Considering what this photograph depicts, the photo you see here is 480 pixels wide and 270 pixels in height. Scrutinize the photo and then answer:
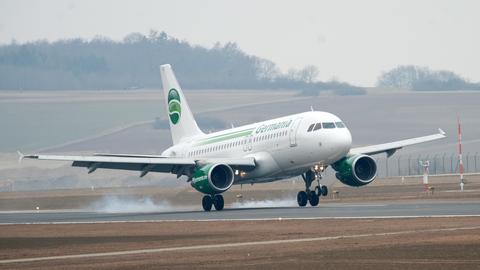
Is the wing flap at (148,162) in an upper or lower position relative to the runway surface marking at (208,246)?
upper

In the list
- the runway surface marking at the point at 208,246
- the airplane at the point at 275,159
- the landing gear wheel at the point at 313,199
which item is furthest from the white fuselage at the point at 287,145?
the runway surface marking at the point at 208,246

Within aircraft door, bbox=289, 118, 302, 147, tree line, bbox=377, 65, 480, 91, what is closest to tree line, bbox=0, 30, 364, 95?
tree line, bbox=377, 65, 480, 91

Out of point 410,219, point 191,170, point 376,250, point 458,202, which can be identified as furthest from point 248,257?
point 191,170

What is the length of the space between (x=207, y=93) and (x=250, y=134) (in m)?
102

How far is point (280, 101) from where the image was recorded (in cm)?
15888

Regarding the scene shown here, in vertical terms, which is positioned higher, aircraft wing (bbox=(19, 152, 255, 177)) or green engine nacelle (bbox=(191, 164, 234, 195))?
aircraft wing (bbox=(19, 152, 255, 177))

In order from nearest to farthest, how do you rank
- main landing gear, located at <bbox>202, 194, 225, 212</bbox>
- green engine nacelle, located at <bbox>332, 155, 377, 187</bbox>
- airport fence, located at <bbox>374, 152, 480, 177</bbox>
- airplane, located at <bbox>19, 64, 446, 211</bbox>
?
airplane, located at <bbox>19, 64, 446, 211</bbox> → main landing gear, located at <bbox>202, 194, 225, 212</bbox> → green engine nacelle, located at <bbox>332, 155, 377, 187</bbox> → airport fence, located at <bbox>374, 152, 480, 177</bbox>

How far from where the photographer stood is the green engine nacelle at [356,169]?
54641 millimetres

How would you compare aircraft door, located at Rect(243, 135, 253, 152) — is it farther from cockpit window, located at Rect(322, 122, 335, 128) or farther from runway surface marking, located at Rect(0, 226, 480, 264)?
runway surface marking, located at Rect(0, 226, 480, 264)

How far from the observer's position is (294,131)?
2130 inches

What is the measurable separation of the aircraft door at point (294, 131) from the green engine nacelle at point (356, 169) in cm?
240

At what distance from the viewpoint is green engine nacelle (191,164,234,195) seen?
52.9 m

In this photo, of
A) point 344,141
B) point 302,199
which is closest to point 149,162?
point 302,199

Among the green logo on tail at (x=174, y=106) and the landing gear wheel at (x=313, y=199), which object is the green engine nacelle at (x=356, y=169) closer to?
the landing gear wheel at (x=313, y=199)
